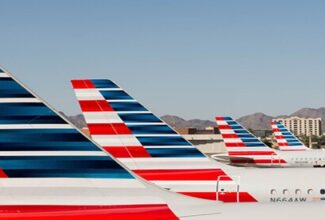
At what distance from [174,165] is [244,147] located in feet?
91.5

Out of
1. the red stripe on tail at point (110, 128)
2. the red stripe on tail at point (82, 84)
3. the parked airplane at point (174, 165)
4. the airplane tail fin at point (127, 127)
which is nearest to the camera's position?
the parked airplane at point (174, 165)

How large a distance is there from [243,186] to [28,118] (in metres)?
10.2

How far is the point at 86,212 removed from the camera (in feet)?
27.9

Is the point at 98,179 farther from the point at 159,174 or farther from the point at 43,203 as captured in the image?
the point at 159,174

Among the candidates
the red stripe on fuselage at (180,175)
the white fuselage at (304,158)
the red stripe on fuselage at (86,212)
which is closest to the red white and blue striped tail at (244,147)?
the white fuselage at (304,158)

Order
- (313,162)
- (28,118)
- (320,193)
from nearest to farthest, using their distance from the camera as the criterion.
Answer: (28,118) < (320,193) < (313,162)

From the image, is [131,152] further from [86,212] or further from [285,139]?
[285,139]

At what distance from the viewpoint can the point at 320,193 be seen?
1675 cm

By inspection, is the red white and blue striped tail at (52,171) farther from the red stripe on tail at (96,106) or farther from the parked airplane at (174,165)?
the red stripe on tail at (96,106)

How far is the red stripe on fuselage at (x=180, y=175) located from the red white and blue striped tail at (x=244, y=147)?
26775 millimetres

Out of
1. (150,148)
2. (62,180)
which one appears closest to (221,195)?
(150,148)

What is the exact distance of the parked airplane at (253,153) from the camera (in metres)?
44.0

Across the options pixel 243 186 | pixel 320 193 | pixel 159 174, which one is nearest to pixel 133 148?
pixel 159 174

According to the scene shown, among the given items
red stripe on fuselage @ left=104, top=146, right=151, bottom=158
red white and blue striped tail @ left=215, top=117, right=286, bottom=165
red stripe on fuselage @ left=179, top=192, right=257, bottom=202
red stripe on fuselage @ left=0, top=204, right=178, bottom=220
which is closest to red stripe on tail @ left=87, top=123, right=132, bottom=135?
red stripe on fuselage @ left=104, top=146, right=151, bottom=158
